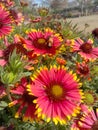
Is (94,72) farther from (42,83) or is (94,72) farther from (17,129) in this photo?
(42,83)

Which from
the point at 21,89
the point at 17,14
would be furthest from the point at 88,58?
the point at 17,14

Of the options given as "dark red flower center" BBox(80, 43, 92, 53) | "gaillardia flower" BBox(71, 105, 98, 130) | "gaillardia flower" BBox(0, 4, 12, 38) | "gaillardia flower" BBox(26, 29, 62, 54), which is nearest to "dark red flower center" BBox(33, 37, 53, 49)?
"gaillardia flower" BBox(26, 29, 62, 54)

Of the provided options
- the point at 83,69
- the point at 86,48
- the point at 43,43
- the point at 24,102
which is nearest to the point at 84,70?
the point at 83,69

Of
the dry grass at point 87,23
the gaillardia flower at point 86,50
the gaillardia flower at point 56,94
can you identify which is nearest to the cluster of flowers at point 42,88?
the gaillardia flower at point 56,94

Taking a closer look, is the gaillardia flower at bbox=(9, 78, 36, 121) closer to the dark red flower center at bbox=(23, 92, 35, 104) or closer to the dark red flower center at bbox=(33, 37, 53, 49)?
the dark red flower center at bbox=(23, 92, 35, 104)

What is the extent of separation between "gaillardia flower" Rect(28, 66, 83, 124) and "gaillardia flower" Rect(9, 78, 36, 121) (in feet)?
0.16

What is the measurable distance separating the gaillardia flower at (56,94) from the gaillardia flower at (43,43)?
169mm

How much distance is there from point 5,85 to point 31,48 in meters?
0.23

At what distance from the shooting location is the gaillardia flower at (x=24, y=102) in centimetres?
116

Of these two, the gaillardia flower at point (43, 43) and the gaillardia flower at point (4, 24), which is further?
the gaillardia flower at point (4, 24)

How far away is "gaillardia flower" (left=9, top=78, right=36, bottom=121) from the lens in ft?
3.79

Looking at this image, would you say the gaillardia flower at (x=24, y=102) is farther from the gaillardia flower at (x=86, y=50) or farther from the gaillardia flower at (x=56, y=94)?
the gaillardia flower at (x=86, y=50)

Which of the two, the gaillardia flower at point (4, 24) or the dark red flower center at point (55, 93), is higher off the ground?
the gaillardia flower at point (4, 24)

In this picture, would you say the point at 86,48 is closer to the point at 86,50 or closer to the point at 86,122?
the point at 86,50
